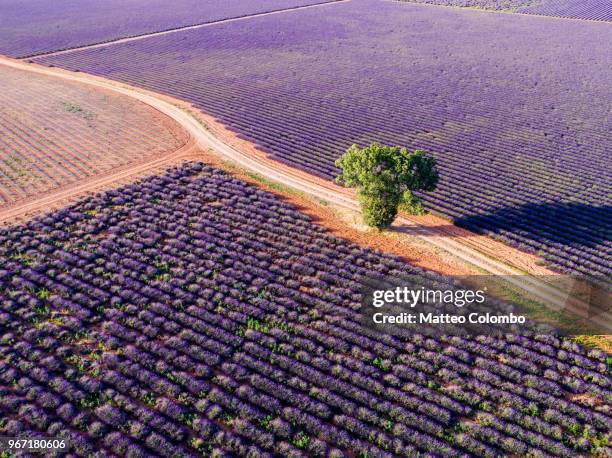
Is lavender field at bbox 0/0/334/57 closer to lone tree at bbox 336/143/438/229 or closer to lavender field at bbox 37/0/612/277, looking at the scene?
lavender field at bbox 37/0/612/277

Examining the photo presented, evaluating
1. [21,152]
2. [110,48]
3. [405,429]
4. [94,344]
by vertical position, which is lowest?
[405,429]

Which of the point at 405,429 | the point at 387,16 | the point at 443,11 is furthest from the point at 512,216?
the point at 443,11

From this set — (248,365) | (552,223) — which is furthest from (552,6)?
(248,365)

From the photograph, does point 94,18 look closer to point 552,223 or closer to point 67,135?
point 67,135

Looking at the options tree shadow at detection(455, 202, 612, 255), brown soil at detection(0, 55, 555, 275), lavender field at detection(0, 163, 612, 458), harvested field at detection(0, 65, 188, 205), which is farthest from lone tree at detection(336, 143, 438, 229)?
harvested field at detection(0, 65, 188, 205)

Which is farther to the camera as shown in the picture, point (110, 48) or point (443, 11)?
point (443, 11)

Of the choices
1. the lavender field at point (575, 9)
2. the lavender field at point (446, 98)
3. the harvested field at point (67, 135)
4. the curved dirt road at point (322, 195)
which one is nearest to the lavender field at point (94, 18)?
the lavender field at point (446, 98)

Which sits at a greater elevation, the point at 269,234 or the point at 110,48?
the point at 110,48

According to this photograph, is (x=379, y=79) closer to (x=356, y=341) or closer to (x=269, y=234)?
(x=269, y=234)
